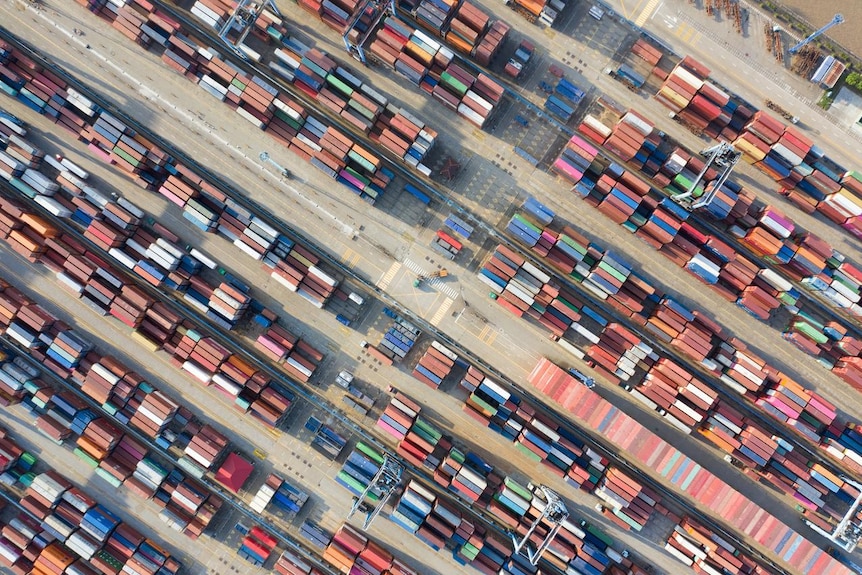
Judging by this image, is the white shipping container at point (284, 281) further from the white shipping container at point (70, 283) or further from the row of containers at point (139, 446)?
the white shipping container at point (70, 283)

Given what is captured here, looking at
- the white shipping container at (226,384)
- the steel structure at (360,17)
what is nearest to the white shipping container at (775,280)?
the steel structure at (360,17)

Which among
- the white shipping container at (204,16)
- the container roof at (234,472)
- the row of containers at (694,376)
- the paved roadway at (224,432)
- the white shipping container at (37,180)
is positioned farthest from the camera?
the paved roadway at (224,432)

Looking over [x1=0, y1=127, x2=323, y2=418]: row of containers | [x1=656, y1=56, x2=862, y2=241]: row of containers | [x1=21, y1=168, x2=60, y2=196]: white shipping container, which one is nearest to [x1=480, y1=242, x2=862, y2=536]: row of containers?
[x1=656, y1=56, x2=862, y2=241]: row of containers

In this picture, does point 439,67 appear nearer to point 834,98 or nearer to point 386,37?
point 386,37

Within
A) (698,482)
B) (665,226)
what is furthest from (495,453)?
(665,226)

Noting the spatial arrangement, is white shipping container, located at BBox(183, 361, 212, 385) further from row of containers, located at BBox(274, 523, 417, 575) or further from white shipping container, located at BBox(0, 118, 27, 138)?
white shipping container, located at BBox(0, 118, 27, 138)

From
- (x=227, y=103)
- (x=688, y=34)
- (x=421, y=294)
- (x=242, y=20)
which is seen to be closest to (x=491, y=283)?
(x=421, y=294)
